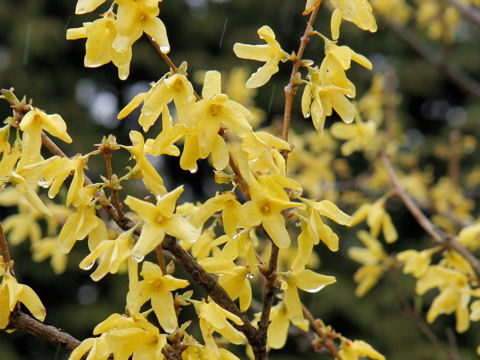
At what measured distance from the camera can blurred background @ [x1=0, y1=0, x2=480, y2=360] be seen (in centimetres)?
785

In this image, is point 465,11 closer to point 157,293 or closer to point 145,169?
point 145,169

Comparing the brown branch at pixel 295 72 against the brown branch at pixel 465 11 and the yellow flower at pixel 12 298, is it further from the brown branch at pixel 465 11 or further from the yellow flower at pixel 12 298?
the brown branch at pixel 465 11

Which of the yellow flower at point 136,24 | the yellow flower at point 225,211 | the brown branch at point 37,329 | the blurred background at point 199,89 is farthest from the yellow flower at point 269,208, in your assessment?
the blurred background at point 199,89

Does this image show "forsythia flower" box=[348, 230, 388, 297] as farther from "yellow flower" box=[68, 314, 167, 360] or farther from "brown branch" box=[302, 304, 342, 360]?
"yellow flower" box=[68, 314, 167, 360]

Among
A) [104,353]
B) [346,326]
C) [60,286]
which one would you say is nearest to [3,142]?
[104,353]

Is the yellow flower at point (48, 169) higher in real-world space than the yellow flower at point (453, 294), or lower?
higher

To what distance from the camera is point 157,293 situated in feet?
3.40

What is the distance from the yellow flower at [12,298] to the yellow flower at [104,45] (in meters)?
0.40

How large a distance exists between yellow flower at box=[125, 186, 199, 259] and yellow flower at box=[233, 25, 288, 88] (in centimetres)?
28

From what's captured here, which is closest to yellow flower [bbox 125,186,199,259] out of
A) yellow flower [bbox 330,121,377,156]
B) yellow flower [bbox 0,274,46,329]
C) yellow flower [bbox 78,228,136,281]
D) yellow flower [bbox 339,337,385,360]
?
yellow flower [bbox 78,228,136,281]

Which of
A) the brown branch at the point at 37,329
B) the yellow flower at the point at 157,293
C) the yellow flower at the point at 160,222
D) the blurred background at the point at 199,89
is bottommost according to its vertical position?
the blurred background at the point at 199,89

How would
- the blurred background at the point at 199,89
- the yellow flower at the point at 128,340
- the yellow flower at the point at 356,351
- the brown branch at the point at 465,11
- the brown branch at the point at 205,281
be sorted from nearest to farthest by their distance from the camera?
1. the yellow flower at the point at 128,340
2. the brown branch at the point at 205,281
3. the yellow flower at the point at 356,351
4. the brown branch at the point at 465,11
5. the blurred background at the point at 199,89

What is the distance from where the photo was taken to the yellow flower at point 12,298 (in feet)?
3.39

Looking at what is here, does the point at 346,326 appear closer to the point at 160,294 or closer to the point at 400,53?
the point at 400,53
